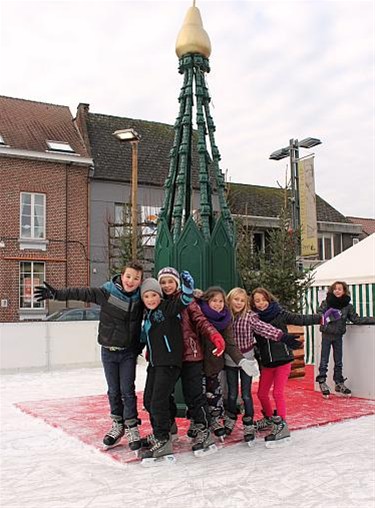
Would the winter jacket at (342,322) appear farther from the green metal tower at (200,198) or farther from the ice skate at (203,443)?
the ice skate at (203,443)

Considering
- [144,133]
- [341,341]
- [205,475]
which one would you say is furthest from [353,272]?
[144,133]

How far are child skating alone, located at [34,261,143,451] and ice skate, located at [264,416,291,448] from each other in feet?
4.12

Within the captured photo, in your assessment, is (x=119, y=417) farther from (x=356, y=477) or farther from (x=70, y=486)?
(x=356, y=477)

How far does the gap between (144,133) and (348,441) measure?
75.6 ft

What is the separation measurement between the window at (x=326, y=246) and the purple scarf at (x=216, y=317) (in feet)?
82.3

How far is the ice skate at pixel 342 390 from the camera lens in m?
8.00

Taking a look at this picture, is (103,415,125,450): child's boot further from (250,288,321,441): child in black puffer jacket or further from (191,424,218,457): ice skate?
(250,288,321,441): child in black puffer jacket

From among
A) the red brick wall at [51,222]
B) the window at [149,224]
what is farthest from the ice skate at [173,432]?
the red brick wall at [51,222]

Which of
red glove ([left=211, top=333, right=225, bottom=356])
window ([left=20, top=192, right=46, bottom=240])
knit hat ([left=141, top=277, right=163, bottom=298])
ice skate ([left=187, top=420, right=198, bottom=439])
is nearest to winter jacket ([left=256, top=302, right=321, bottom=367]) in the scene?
red glove ([left=211, top=333, right=225, bottom=356])

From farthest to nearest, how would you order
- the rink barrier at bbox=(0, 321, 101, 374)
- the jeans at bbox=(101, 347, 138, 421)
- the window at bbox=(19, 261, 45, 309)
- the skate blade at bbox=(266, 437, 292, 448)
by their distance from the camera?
the window at bbox=(19, 261, 45, 309) < the rink barrier at bbox=(0, 321, 101, 374) < the skate blade at bbox=(266, 437, 292, 448) < the jeans at bbox=(101, 347, 138, 421)

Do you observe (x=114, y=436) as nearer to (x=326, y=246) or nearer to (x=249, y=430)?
(x=249, y=430)

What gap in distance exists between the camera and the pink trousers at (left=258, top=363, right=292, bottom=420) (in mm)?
5648

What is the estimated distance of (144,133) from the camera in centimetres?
2727

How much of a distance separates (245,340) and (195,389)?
0.73 metres
